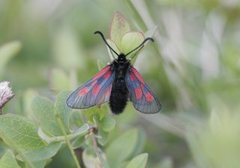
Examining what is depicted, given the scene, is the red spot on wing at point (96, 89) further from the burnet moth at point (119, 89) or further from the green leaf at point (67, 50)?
the green leaf at point (67, 50)

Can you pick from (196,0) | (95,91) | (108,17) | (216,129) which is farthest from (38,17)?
(216,129)

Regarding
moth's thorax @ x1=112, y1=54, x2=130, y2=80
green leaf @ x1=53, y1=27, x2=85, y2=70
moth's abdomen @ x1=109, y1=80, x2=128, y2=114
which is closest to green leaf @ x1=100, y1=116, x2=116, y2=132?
moth's abdomen @ x1=109, y1=80, x2=128, y2=114

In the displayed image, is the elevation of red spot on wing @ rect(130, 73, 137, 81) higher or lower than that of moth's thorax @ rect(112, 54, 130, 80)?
lower

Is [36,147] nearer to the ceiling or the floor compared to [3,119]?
nearer to the floor

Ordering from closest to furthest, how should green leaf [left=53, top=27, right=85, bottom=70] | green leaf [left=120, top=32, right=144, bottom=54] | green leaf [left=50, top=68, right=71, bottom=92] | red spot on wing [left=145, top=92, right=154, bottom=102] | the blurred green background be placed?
green leaf [left=120, top=32, right=144, bottom=54], red spot on wing [left=145, top=92, right=154, bottom=102], green leaf [left=50, top=68, right=71, bottom=92], the blurred green background, green leaf [left=53, top=27, right=85, bottom=70]

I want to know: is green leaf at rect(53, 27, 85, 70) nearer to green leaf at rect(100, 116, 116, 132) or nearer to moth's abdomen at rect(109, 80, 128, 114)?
moth's abdomen at rect(109, 80, 128, 114)

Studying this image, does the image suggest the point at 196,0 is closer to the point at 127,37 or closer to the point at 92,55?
the point at 92,55

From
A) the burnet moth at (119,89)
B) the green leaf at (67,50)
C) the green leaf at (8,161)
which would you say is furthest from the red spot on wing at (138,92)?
the green leaf at (67,50)
